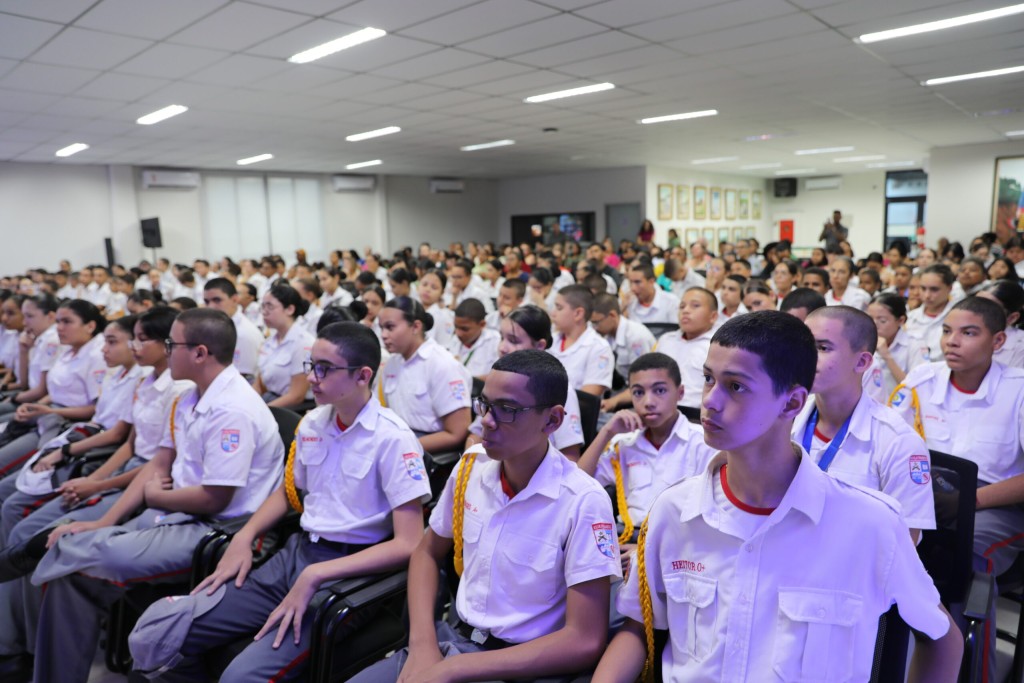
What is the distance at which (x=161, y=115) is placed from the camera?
7434 mm

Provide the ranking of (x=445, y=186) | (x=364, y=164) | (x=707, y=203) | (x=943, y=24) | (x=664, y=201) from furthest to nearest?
(x=707, y=203)
(x=445, y=186)
(x=664, y=201)
(x=364, y=164)
(x=943, y=24)

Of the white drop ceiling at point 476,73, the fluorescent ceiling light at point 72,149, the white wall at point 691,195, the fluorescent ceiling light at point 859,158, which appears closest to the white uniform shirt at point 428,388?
the white drop ceiling at point 476,73

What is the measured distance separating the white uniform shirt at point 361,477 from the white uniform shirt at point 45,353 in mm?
3500

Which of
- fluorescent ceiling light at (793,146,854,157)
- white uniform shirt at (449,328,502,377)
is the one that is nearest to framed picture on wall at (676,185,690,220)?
fluorescent ceiling light at (793,146,854,157)

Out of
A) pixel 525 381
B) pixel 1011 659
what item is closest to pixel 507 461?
pixel 525 381

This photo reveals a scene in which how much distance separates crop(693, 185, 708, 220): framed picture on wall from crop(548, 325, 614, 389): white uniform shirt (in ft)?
46.4

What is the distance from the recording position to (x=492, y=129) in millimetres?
9281

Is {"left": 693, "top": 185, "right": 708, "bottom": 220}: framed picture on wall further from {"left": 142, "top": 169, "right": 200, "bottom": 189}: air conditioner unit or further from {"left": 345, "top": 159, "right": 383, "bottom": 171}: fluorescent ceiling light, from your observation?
{"left": 142, "top": 169, "right": 200, "bottom": 189}: air conditioner unit

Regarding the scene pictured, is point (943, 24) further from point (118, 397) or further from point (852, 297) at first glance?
point (118, 397)

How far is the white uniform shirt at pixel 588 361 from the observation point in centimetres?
377

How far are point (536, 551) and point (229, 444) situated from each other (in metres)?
1.40

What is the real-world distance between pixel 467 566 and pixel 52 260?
13344 mm

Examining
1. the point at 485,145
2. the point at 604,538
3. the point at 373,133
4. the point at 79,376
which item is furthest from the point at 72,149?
the point at 604,538

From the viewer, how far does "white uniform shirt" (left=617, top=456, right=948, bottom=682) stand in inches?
44.6
